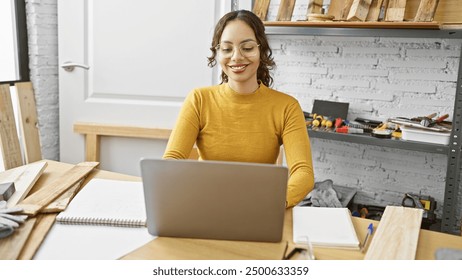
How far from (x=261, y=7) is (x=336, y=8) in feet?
1.30

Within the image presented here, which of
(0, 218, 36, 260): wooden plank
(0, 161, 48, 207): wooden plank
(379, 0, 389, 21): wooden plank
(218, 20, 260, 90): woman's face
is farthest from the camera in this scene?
(379, 0, 389, 21): wooden plank

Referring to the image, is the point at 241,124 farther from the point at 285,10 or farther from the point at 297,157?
the point at 285,10

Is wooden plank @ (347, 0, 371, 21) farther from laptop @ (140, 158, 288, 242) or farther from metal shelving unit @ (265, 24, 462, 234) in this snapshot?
laptop @ (140, 158, 288, 242)

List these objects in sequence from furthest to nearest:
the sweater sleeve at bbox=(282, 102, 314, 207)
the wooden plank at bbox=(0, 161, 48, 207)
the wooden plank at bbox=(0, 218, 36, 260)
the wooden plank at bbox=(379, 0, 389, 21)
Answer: the wooden plank at bbox=(379, 0, 389, 21) → the sweater sleeve at bbox=(282, 102, 314, 207) → the wooden plank at bbox=(0, 161, 48, 207) → the wooden plank at bbox=(0, 218, 36, 260)

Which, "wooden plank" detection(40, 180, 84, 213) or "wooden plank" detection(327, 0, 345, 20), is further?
"wooden plank" detection(327, 0, 345, 20)

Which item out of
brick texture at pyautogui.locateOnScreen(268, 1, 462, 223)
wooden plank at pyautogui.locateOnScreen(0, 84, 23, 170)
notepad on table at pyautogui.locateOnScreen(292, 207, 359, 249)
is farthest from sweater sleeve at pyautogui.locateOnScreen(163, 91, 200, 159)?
brick texture at pyautogui.locateOnScreen(268, 1, 462, 223)

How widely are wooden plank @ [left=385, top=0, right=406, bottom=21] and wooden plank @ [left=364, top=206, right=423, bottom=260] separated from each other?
1.26 meters

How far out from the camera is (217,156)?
1.85 metres

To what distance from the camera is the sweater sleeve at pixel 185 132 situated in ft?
5.73

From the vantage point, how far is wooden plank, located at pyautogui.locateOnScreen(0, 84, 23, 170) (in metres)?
2.17

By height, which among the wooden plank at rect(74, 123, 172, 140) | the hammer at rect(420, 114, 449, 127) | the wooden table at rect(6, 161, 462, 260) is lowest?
the wooden plank at rect(74, 123, 172, 140)

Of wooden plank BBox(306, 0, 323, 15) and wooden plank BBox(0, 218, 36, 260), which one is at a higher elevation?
wooden plank BBox(306, 0, 323, 15)

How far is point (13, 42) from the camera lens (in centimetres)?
266
